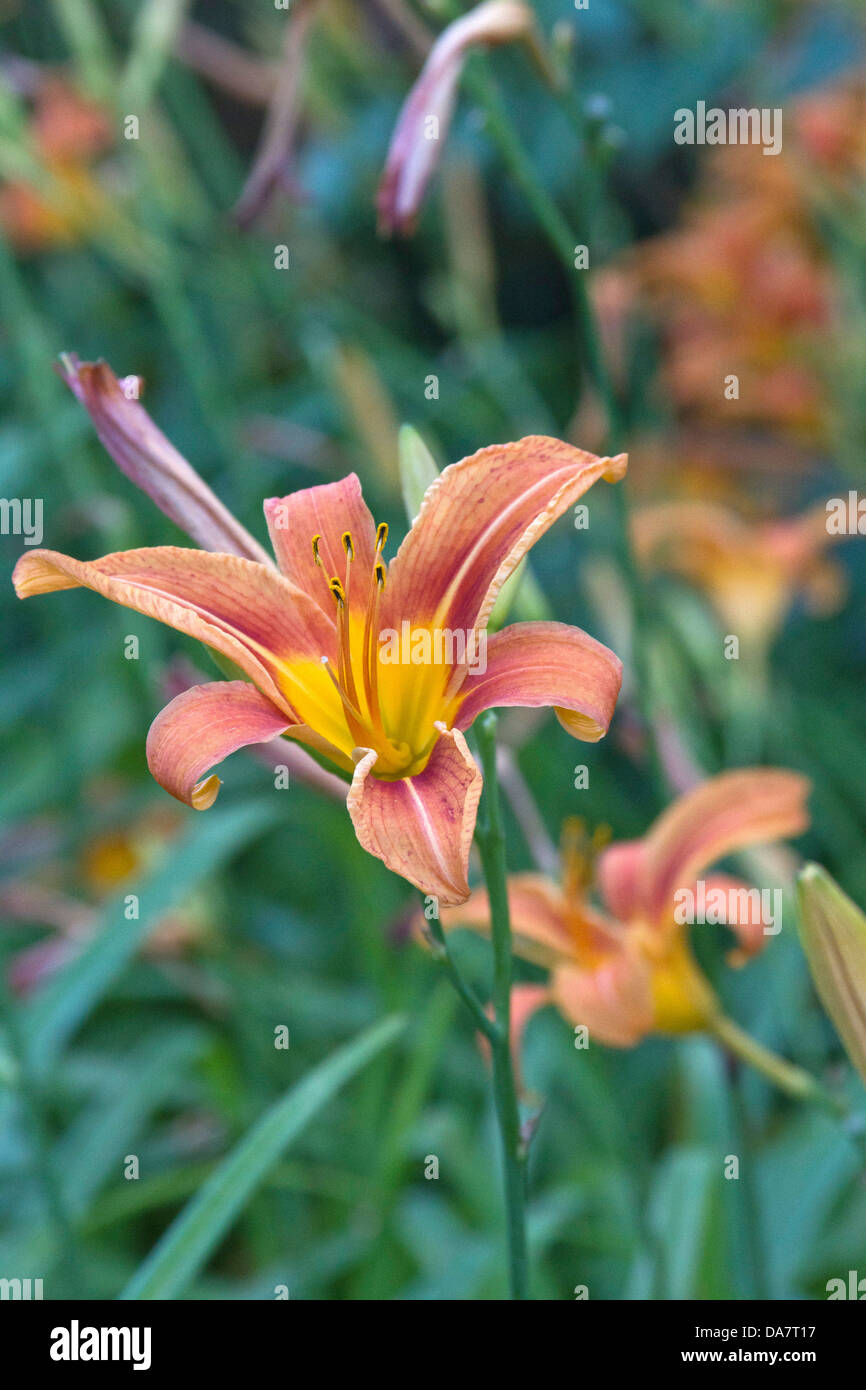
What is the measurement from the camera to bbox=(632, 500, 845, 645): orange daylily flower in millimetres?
1269

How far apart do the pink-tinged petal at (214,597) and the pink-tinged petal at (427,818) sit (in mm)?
62

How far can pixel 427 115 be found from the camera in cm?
66

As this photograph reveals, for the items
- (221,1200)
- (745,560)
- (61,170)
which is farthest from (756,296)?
(221,1200)

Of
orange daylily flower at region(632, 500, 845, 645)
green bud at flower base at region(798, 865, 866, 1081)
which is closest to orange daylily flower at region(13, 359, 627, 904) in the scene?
green bud at flower base at region(798, 865, 866, 1081)

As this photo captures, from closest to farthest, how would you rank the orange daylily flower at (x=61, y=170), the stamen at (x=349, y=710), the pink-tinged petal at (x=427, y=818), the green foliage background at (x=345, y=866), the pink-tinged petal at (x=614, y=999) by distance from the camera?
A: the pink-tinged petal at (x=427, y=818) < the stamen at (x=349, y=710) < the pink-tinged petal at (x=614, y=999) < the green foliage background at (x=345, y=866) < the orange daylily flower at (x=61, y=170)

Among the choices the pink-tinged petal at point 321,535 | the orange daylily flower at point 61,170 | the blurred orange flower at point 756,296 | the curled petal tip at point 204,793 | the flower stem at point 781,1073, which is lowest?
the flower stem at point 781,1073

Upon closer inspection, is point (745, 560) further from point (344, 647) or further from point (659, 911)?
point (344, 647)

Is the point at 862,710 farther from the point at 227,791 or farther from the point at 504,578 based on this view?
the point at 504,578

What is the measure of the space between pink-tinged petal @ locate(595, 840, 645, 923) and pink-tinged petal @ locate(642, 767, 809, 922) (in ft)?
0.04

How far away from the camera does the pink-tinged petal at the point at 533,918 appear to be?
67 centimetres

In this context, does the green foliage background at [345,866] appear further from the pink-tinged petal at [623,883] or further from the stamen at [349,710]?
the stamen at [349,710]

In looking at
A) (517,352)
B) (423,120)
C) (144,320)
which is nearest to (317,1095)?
(423,120)

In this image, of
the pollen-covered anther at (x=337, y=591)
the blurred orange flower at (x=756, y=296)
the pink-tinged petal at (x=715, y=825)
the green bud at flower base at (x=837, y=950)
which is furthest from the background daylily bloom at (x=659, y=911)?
the blurred orange flower at (x=756, y=296)

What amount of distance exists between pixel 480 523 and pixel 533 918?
0.94 ft
